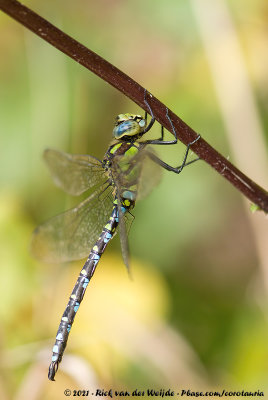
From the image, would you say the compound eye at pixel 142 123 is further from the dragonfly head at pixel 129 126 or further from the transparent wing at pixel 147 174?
the transparent wing at pixel 147 174

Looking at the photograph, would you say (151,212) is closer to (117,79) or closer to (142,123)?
(142,123)

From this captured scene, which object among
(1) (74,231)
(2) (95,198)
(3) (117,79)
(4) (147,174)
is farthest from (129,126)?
(3) (117,79)

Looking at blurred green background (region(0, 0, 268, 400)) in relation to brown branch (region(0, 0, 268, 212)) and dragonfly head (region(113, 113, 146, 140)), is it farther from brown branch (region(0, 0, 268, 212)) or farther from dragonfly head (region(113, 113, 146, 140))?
brown branch (region(0, 0, 268, 212))

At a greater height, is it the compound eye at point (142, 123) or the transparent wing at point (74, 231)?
the compound eye at point (142, 123)

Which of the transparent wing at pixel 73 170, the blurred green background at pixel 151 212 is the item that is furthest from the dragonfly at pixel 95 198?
the blurred green background at pixel 151 212

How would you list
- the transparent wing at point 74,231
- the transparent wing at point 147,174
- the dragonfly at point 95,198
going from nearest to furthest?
the transparent wing at point 147,174, the dragonfly at point 95,198, the transparent wing at point 74,231

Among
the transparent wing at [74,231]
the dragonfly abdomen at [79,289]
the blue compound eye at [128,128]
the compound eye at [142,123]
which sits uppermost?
the compound eye at [142,123]

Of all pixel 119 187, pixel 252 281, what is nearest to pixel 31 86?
pixel 119 187

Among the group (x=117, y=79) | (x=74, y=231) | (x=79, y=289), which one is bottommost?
(x=79, y=289)
